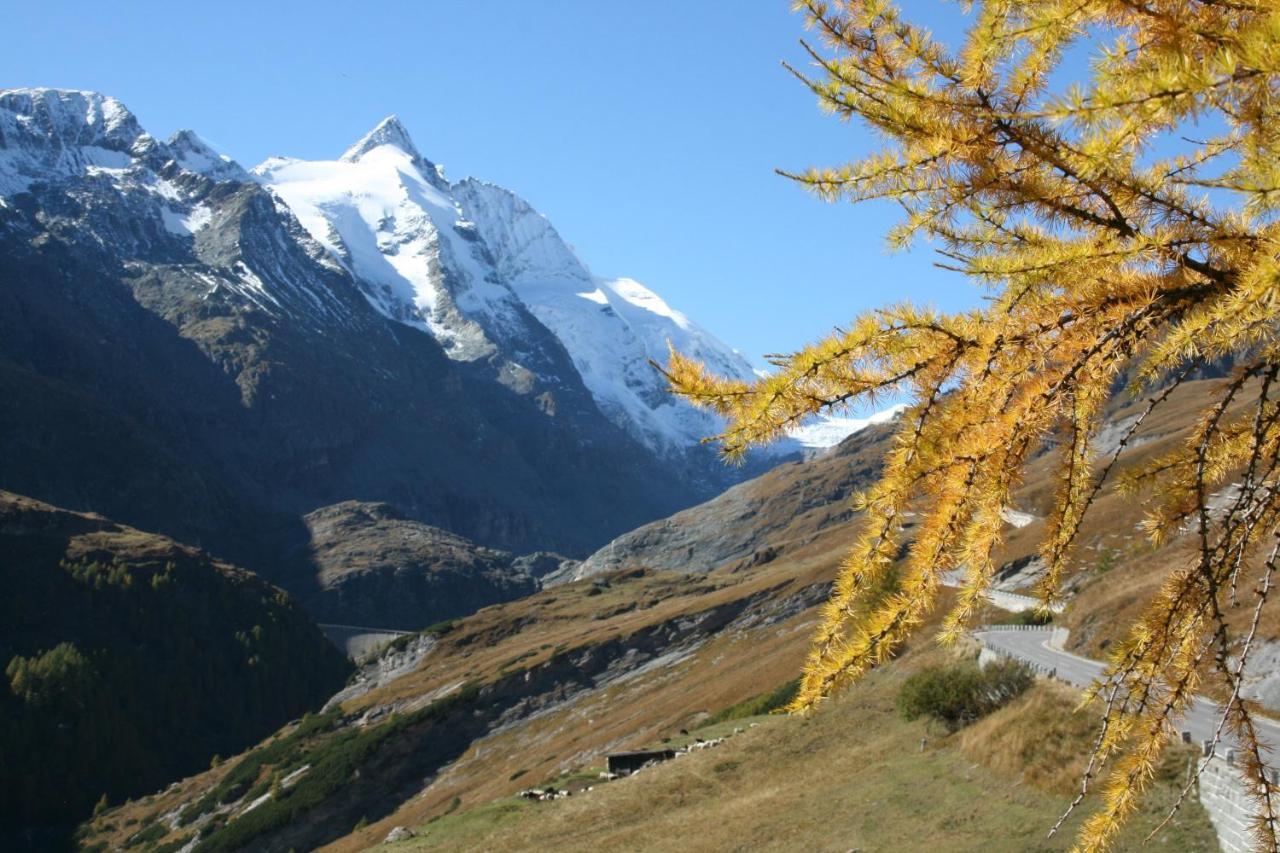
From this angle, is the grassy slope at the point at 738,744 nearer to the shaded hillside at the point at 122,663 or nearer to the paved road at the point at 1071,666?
the paved road at the point at 1071,666

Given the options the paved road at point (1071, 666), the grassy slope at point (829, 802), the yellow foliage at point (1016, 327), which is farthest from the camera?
the grassy slope at point (829, 802)

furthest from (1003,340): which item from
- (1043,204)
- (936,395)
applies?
(1043,204)

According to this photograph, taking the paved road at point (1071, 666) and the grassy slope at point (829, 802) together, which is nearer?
the paved road at point (1071, 666)

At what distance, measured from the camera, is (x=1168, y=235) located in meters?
5.40

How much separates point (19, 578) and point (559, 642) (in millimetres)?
88579

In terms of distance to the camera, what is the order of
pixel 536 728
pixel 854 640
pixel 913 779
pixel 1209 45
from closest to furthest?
pixel 1209 45
pixel 854 640
pixel 913 779
pixel 536 728

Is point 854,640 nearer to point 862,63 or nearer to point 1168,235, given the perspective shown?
point 1168,235

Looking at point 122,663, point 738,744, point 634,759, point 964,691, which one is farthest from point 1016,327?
point 122,663

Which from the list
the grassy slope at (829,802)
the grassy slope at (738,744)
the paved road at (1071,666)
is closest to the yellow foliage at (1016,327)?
the grassy slope at (738,744)

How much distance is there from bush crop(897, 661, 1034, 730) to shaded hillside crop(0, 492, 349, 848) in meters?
91.9

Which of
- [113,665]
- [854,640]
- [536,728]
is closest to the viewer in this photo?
[854,640]

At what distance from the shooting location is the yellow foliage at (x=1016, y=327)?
5445 mm

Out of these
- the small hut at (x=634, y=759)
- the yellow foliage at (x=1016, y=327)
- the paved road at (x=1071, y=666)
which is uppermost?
the yellow foliage at (x=1016, y=327)

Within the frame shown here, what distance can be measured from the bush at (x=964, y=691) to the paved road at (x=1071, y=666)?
2.79 feet
